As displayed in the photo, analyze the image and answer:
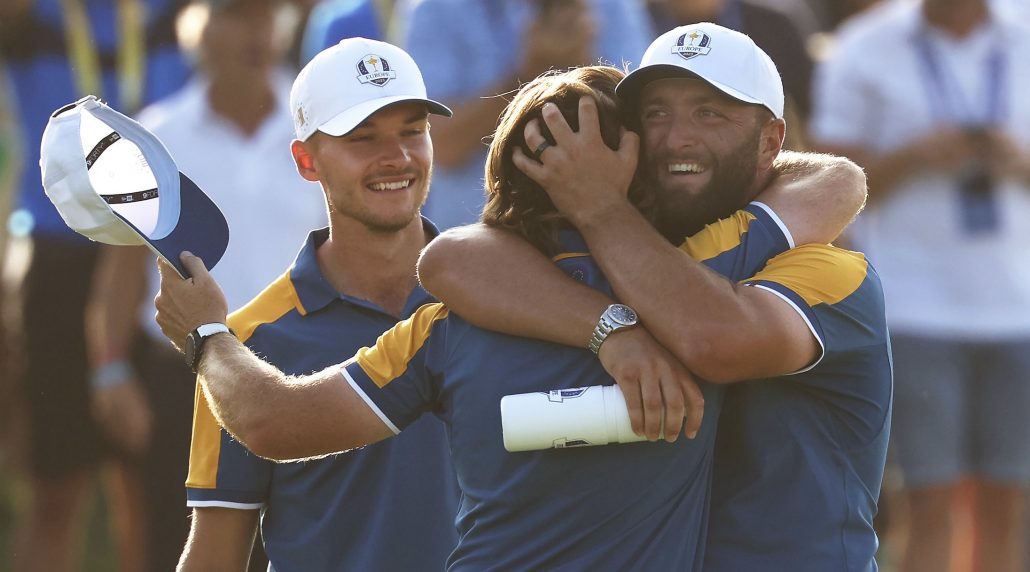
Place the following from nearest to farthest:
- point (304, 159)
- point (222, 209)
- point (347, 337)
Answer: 1. point (347, 337)
2. point (304, 159)
3. point (222, 209)

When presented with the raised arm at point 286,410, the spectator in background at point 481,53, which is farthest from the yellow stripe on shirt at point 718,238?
the spectator in background at point 481,53

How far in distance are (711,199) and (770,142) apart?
0.25m

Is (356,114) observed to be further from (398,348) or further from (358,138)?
(398,348)

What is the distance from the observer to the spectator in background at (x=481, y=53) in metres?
6.34

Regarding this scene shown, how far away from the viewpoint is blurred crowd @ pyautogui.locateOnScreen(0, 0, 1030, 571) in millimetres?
6852

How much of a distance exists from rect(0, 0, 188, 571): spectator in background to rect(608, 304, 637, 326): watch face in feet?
14.4

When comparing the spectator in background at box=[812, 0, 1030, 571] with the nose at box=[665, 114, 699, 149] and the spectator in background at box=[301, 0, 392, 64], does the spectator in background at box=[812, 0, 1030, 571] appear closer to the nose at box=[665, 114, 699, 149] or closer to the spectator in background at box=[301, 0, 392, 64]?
the spectator in background at box=[301, 0, 392, 64]

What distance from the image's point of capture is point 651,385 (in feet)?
11.0

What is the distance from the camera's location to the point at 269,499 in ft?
14.2

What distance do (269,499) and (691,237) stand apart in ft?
4.37

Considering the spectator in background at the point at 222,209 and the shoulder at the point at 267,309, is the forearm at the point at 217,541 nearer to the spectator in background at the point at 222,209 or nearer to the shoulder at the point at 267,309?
the shoulder at the point at 267,309

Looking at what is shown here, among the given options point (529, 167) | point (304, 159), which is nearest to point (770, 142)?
point (529, 167)

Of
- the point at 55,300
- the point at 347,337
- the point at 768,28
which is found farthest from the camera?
the point at 55,300

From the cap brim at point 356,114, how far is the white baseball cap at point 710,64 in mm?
901
